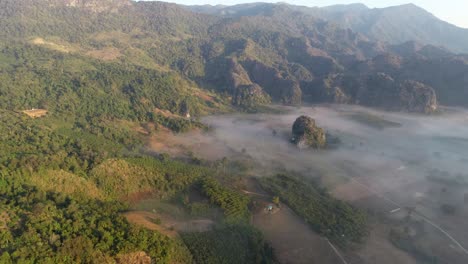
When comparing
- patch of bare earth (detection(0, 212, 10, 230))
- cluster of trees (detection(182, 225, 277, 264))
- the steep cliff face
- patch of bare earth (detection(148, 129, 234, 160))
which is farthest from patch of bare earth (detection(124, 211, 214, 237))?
the steep cliff face

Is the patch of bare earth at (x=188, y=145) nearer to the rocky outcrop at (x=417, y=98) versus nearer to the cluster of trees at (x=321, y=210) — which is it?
the cluster of trees at (x=321, y=210)

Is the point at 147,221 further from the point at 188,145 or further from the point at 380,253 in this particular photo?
the point at 188,145

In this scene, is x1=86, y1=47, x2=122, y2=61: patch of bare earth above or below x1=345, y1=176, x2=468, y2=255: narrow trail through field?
above

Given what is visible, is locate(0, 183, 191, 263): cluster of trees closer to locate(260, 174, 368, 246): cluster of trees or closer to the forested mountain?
the forested mountain

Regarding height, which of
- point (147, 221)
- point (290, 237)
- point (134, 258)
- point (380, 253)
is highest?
point (134, 258)

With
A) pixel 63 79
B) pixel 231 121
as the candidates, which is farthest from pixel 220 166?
pixel 63 79

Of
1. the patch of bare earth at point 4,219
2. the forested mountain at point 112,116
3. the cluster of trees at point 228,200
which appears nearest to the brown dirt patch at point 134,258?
the forested mountain at point 112,116

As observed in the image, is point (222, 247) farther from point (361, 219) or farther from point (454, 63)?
point (454, 63)

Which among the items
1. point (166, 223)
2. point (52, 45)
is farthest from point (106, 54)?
point (166, 223)
